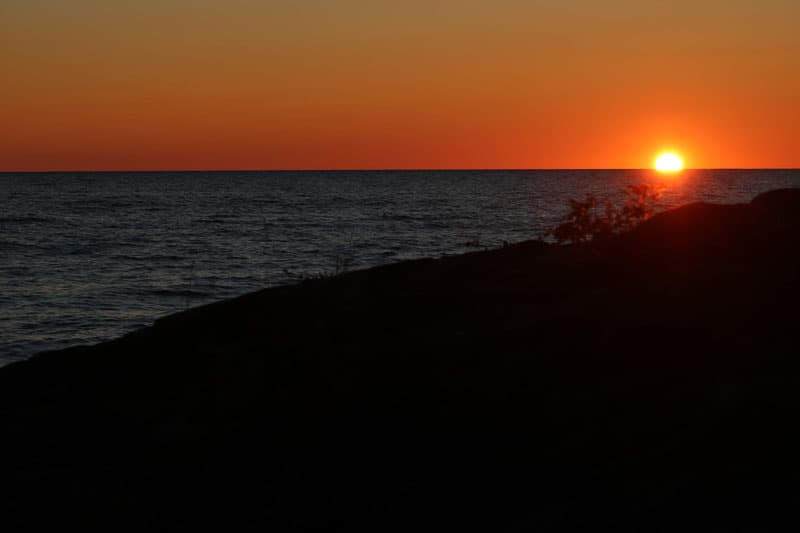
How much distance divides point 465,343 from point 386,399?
1220 mm

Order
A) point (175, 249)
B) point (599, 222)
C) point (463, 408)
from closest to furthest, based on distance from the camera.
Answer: point (463, 408)
point (599, 222)
point (175, 249)

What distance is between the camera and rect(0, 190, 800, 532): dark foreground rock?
23.3ft

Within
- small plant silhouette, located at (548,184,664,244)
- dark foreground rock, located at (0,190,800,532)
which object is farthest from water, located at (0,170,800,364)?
dark foreground rock, located at (0,190,800,532)

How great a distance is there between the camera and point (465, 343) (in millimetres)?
9555

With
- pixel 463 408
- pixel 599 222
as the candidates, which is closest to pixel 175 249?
pixel 599 222

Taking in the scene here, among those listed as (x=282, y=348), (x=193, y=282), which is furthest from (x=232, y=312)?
(x=193, y=282)

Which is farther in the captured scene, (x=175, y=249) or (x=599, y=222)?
(x=175, y=249)

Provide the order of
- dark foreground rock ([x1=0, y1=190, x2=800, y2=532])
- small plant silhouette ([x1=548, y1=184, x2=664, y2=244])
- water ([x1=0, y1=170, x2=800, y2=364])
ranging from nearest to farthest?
dark foreground rock ([x1=0, y1=190, x2=800, y2=532]), small plant silhouette ([x1=548, y1=184, x2=664, y2=244]), water ([x1=0, y1=170, x2=800, y2=364])

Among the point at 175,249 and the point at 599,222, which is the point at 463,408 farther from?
the point at 175,249

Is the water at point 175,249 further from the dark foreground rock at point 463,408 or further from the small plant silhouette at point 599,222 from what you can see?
the dark foreground rock at point 463,408

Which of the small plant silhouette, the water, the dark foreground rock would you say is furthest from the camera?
the water

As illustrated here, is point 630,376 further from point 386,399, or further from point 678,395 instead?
point 386,399

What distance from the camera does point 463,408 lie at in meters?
8.53

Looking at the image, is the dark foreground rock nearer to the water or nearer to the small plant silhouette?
the small plant silhouette
